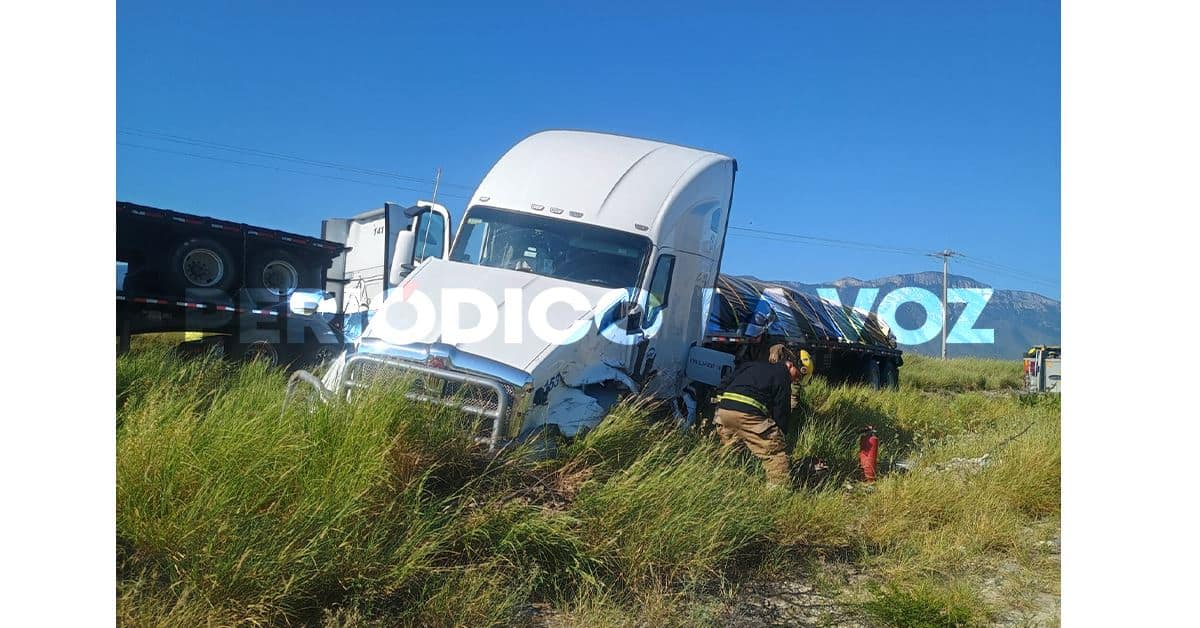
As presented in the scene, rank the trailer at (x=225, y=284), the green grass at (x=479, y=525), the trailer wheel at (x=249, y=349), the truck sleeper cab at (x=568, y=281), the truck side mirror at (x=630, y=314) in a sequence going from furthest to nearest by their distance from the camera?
1. the trailer wheel at (x=249, y=349)
2. the trailer at (x=225, y=284)
3. the truck side mirror at (x=630, y=314)
4. the truck sleeper cab at (x=568, y=281)
5. the green grass at (x=479, y=525)

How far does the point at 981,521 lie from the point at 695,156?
4636 mm

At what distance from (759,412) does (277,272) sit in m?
8.21

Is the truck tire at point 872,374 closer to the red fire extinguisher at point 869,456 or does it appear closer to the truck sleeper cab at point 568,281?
the truck sleeper cab at point 568,281

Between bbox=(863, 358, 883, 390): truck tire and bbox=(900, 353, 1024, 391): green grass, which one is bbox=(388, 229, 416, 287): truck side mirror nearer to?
bbox=(863, 358, 883, 390): truck tire

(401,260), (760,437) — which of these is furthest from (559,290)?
(760,437)

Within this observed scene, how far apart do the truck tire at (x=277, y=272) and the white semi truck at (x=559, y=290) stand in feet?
15.8

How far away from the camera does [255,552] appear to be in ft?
11.8

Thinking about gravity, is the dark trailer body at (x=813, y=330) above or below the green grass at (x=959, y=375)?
above

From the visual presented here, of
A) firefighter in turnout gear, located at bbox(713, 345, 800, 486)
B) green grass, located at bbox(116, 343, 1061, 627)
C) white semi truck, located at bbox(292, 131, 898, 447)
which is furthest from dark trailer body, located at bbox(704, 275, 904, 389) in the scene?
green grass, located at bbox(116, 343, 1061, 627)

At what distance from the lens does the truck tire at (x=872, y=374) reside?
57.6ft

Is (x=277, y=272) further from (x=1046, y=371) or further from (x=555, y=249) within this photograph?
(x=1046, y=371)

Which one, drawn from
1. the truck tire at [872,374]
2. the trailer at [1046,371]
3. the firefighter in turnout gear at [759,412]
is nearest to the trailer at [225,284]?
the firefighter in turnout gear at [759,412]
